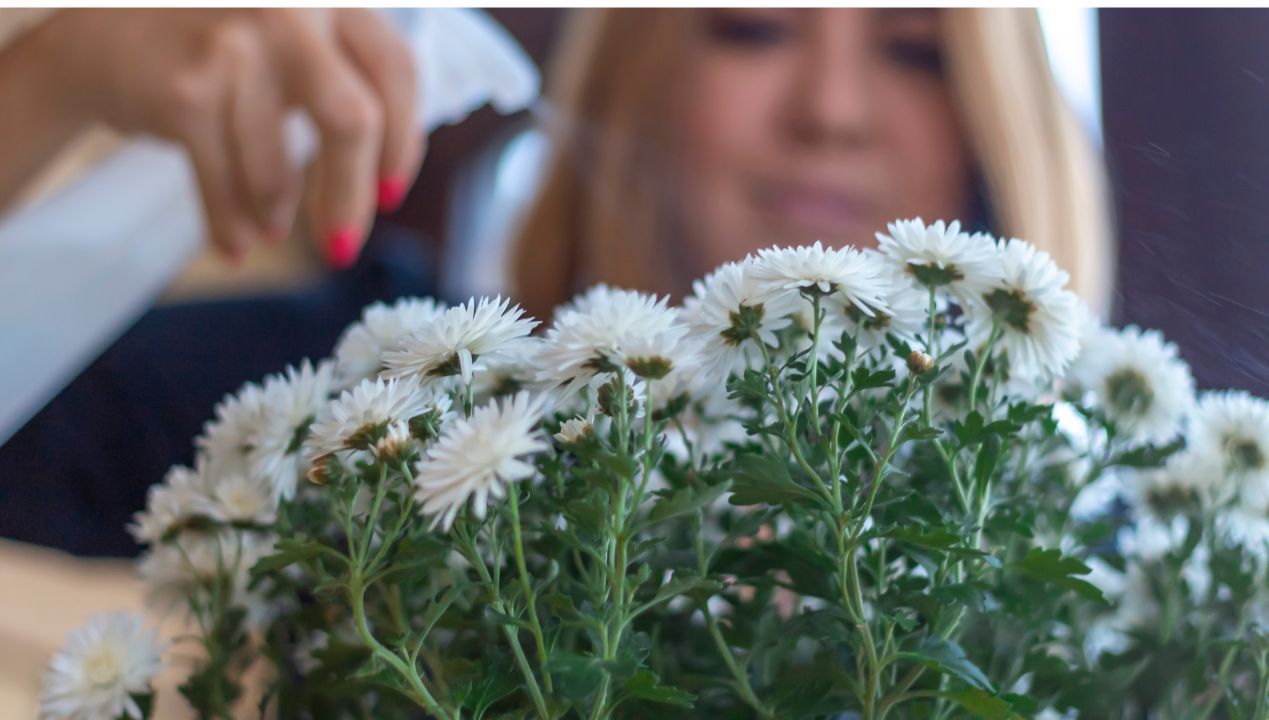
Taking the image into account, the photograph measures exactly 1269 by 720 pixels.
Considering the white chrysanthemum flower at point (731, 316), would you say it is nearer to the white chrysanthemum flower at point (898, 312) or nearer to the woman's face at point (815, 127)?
the white chrysanthemum flower at point (898, 312)

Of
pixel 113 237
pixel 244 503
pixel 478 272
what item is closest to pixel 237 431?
pixel 244 503

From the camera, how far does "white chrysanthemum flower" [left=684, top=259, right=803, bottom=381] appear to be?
31 centimetres

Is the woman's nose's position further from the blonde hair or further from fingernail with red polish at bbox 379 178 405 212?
fingernail with red polish at bbox 379 178 405 212

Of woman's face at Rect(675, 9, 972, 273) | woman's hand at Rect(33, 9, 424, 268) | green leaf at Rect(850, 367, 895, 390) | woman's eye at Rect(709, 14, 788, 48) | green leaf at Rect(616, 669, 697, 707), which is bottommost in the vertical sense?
green leaf at Rect(616, 669, 697, 707)

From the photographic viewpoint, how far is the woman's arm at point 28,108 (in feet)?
2.59

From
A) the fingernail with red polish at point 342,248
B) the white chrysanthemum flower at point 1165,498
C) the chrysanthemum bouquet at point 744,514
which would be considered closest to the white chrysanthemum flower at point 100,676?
the chrysanthemum bouquet at point 744,514

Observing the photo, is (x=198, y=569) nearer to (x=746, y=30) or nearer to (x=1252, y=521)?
(x=1252, y=521)

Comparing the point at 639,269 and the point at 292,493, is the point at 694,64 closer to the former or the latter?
the point at 639,269

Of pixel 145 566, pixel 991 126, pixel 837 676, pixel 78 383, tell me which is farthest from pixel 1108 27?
pixel 78 383

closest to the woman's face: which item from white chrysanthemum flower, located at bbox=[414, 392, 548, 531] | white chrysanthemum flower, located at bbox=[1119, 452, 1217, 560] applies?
white chrysanthemum flower, located at bbox=[1119, 452, 1217, 560]

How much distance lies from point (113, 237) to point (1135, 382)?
2.46 feet

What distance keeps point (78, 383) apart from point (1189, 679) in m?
0.77

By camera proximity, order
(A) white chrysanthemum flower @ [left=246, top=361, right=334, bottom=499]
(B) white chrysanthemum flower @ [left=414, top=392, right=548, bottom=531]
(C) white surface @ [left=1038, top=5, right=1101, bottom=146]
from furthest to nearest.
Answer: (C) white surface @ [left=1038, top=5, right=1101, bottom=146]
(A) white chrysanthemum flower @ [left=246, top=361, right=334, bottom=499]
(B) white chrysanthemum flower @ [left=414, top=392, right=548, bottom=531]

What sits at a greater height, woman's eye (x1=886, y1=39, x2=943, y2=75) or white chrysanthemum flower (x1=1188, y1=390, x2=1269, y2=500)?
woman's eye (x1=886, y1=39, x2=943, y2=75)
